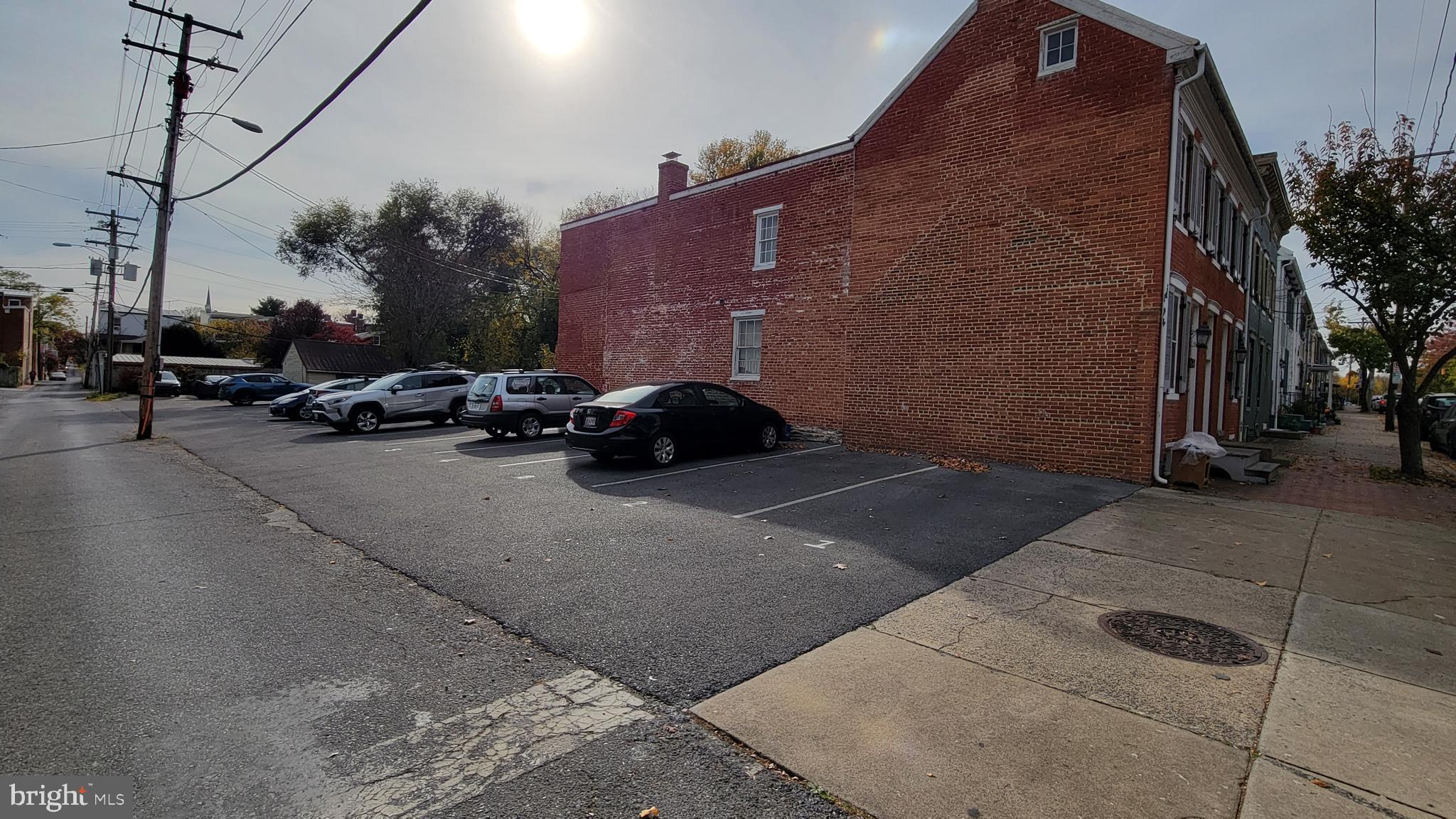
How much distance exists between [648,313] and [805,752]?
16.7 meters


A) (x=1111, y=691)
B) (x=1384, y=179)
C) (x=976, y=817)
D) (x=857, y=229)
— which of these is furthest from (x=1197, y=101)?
(x=976, y=817)

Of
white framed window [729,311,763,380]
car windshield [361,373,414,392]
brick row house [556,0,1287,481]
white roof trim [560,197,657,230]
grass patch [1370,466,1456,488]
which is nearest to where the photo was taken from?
brick row house [556,0,1287,481]

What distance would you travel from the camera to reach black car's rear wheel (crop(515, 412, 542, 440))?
15.4 metres

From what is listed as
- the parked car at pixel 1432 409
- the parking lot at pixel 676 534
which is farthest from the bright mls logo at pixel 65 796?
the parked car at pixel 1432 409

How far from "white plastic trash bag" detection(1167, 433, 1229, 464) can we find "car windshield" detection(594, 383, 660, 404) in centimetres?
842

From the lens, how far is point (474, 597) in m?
4.80

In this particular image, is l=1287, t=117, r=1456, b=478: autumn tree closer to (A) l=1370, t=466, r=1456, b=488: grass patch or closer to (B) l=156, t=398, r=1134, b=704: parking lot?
(A) l=1370, t=466, r=1456, b=488: grass patch

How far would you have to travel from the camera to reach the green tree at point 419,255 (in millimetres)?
38719

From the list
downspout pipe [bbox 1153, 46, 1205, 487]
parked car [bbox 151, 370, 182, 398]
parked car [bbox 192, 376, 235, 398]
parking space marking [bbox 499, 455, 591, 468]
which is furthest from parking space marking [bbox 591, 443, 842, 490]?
parked car [bbox 151, 370, 182, 398]

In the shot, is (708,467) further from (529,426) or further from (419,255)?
(419,255)

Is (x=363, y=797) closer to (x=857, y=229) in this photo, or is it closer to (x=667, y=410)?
(x=667, y=410)

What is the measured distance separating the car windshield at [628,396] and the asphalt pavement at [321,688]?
4338 mm

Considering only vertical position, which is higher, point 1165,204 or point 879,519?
point 1165,204

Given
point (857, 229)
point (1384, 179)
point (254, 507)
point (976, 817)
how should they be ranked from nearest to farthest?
point (976, 817)
point (254, 507)
point (1384, 179)
point (857, 229)
